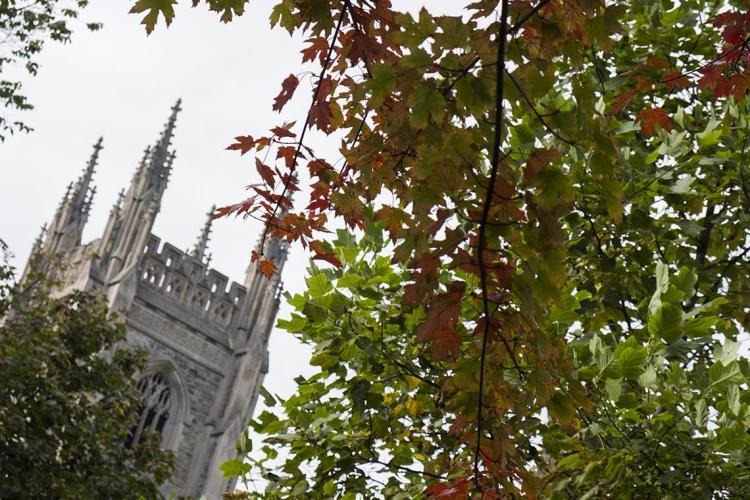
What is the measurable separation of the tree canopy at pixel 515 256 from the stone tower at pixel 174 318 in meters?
33.2

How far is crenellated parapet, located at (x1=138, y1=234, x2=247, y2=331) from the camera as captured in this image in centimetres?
4081

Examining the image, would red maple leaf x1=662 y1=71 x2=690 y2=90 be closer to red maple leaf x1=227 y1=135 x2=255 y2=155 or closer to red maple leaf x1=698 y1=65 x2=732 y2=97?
red maple leaf x1=698 y1=65 x2=732 y2=97

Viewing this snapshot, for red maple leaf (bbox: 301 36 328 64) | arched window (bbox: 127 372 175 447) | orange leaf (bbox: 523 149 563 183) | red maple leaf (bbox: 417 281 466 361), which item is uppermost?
arched window (bbox: 127 372 175 447)

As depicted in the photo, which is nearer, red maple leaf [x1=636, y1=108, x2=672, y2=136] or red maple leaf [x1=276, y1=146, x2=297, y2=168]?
red maple leaf [x1=276, y1=146, x2=297, y2=168]

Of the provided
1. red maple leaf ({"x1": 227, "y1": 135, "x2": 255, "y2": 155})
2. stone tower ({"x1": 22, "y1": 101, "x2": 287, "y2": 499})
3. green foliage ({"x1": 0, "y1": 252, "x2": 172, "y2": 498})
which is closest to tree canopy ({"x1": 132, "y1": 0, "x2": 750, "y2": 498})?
red maple leaf ({"x1": 227, "y1": 135, "x2": 255, "y2": 155})

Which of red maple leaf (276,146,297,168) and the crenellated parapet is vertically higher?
the crenellated parapet

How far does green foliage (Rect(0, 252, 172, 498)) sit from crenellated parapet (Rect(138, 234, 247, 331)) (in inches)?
811

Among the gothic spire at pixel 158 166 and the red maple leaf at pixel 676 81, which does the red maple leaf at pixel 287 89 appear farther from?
the gothic spire at pixel 158 166

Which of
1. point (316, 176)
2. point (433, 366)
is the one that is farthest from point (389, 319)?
point (316, 176)

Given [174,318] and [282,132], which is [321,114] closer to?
[282,132]

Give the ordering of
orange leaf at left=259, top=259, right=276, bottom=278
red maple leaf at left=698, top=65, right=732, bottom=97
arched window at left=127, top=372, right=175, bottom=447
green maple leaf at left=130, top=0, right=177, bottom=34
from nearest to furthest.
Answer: green maple leaf at left=130, top=0, right=177, bottom=34 < red maple leaf at left=698, top=65, right=732, bottom=97 < orange leaf at left=259, top=259, right=276, bottom=278 < arched window at left=127, top=372, right=175, bottom=447

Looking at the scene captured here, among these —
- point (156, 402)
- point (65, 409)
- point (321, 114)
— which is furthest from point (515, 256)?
point (156, 402)

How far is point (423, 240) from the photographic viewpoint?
2.83 metres

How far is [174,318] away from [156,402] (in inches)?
111
